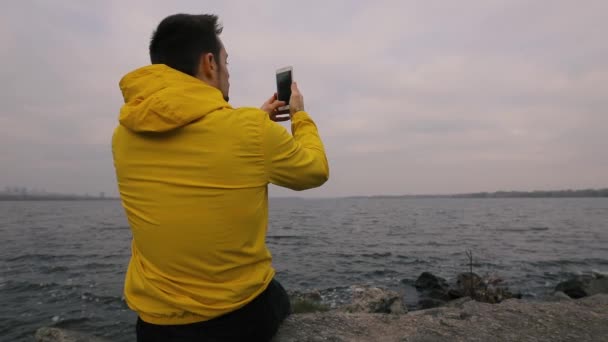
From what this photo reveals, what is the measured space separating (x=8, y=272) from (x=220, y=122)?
1643 centimetres

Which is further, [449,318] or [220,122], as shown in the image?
[449,318]

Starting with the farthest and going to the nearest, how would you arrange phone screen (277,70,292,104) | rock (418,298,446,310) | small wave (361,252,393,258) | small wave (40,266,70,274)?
small wave (361,252,393,258)
small wave (40,266,70,274)
rock (418,298,446,310)
phone screen (277,70,292,104)

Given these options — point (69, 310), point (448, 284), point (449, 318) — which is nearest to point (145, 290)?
point (449, 318)

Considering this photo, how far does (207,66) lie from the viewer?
1941 mm

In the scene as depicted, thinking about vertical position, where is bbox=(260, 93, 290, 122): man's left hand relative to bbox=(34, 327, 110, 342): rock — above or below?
above

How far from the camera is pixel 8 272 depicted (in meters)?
13.3

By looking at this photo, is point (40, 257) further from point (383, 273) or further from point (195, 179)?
point (195, 179)

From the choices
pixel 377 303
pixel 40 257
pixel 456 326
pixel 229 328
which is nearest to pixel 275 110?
pixel 229 328

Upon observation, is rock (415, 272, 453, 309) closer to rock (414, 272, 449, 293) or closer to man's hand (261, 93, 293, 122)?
rock (414, 272, 449, 293)

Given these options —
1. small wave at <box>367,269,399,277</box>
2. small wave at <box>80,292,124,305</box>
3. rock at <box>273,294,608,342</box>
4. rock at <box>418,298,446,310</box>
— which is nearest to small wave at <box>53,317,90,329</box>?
small wave at <box>80,292,124,305</box>

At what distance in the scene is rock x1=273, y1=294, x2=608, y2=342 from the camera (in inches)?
149

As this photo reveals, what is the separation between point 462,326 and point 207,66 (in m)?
4.19

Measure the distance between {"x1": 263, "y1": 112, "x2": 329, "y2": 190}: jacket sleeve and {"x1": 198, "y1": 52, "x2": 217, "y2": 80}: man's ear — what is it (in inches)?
18.7

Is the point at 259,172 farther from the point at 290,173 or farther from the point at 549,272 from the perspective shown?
the point at 549,272
